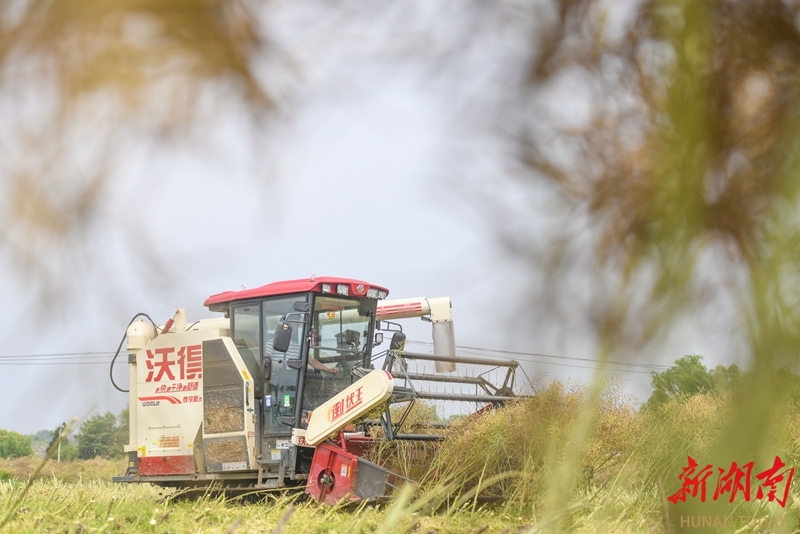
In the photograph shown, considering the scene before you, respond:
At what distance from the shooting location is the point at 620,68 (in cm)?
168

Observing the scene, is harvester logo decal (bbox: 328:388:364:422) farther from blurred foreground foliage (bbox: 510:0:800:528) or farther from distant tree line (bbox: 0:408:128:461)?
blurred foreground foliage (bbox: 510:0:800:528)

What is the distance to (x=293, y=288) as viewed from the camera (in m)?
8.71

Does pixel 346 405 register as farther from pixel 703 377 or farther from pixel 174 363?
pixel 703 377

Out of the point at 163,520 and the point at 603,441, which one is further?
the point at 603,441

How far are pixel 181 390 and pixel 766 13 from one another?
27.2 ft

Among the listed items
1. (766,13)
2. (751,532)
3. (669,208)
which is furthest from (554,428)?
(751,532)

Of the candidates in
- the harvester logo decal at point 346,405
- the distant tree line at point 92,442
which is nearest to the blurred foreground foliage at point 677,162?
the harvester logo decal at point 346,405

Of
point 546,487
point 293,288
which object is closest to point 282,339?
point 293,288

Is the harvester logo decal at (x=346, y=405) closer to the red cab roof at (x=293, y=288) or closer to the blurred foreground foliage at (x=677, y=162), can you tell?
the red cab roof at (x=293, y=288)

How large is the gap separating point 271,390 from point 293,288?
107 cm

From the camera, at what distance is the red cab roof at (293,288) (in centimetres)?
865

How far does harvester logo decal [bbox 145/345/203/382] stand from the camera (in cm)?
912

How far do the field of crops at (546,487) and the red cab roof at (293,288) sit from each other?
167 centimetres

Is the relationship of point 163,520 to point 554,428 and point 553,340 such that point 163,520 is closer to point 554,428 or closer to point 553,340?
point 554,428
